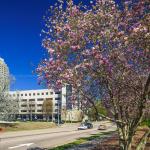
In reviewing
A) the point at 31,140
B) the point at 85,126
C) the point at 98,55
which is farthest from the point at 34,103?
the point at 98,55

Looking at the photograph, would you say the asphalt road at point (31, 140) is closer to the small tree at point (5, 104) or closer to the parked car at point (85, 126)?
the small tree at point (5, 104)

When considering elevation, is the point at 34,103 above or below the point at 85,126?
above

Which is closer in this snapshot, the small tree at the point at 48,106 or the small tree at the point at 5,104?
the small tree at the point at 5,104

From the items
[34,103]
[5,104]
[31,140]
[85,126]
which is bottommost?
[31,140]

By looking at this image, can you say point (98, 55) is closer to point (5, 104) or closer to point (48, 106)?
point (5, 104)

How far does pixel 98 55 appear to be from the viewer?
12125mm

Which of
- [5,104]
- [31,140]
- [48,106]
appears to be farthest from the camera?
[48,106]

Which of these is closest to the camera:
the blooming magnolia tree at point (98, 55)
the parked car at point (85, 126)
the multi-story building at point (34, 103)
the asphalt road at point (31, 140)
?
the blooming magnolia tree at point (98, 55)

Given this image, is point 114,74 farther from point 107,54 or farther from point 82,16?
point 82,16

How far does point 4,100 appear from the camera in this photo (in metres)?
60.8

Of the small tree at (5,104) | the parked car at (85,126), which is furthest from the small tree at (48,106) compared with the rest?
the small tree at (5,104)

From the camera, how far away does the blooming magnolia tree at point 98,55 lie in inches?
486

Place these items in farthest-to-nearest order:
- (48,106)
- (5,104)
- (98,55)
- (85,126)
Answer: (48,106)
(85,126)
(5,104)
(98,55)

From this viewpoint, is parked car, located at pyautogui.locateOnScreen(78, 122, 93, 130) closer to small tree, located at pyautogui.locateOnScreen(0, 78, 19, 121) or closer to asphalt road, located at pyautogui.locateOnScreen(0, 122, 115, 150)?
small tree, located at pyautogui.locateOnScreen(0, 78, 19, 121)
